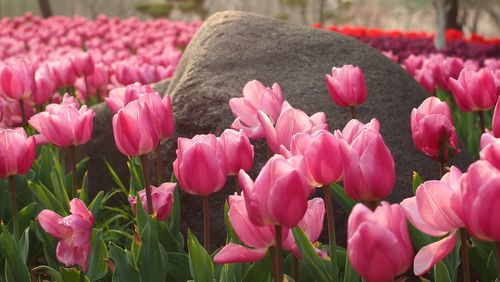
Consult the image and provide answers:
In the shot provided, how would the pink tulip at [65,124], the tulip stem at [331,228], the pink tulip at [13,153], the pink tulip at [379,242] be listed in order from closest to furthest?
the pink tulip at [379,242] < the tulip stem at [331,228] < the pink tulip at [13,153] < the pink tulip at [65,124]

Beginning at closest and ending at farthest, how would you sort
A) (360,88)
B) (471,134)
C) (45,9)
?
1. (360,88)
2. (471,134)
3. (45,9)

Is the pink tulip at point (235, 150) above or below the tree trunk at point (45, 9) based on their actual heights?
above

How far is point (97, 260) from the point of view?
240 centimetres

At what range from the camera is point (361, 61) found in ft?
13.3

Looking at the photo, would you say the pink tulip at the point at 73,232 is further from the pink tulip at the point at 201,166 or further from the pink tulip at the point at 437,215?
the pink tulip at the point at 437,215

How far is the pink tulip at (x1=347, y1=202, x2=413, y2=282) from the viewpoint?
134 cm

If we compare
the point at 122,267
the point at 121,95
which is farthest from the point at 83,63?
the point at 122,267

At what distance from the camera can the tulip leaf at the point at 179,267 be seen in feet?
8.09

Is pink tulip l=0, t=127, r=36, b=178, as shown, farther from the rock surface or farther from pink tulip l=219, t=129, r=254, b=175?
the rock surface

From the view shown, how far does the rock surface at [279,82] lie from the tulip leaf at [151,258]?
97 cm

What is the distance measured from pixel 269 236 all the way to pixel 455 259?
0.85 m

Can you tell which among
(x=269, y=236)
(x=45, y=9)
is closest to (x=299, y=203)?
(x=269, y=236)

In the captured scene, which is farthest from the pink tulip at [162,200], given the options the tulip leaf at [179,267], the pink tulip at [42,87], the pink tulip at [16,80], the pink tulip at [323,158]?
the pink tulip at [42,87]

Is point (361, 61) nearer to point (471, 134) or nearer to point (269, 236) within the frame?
point (471, 134)
